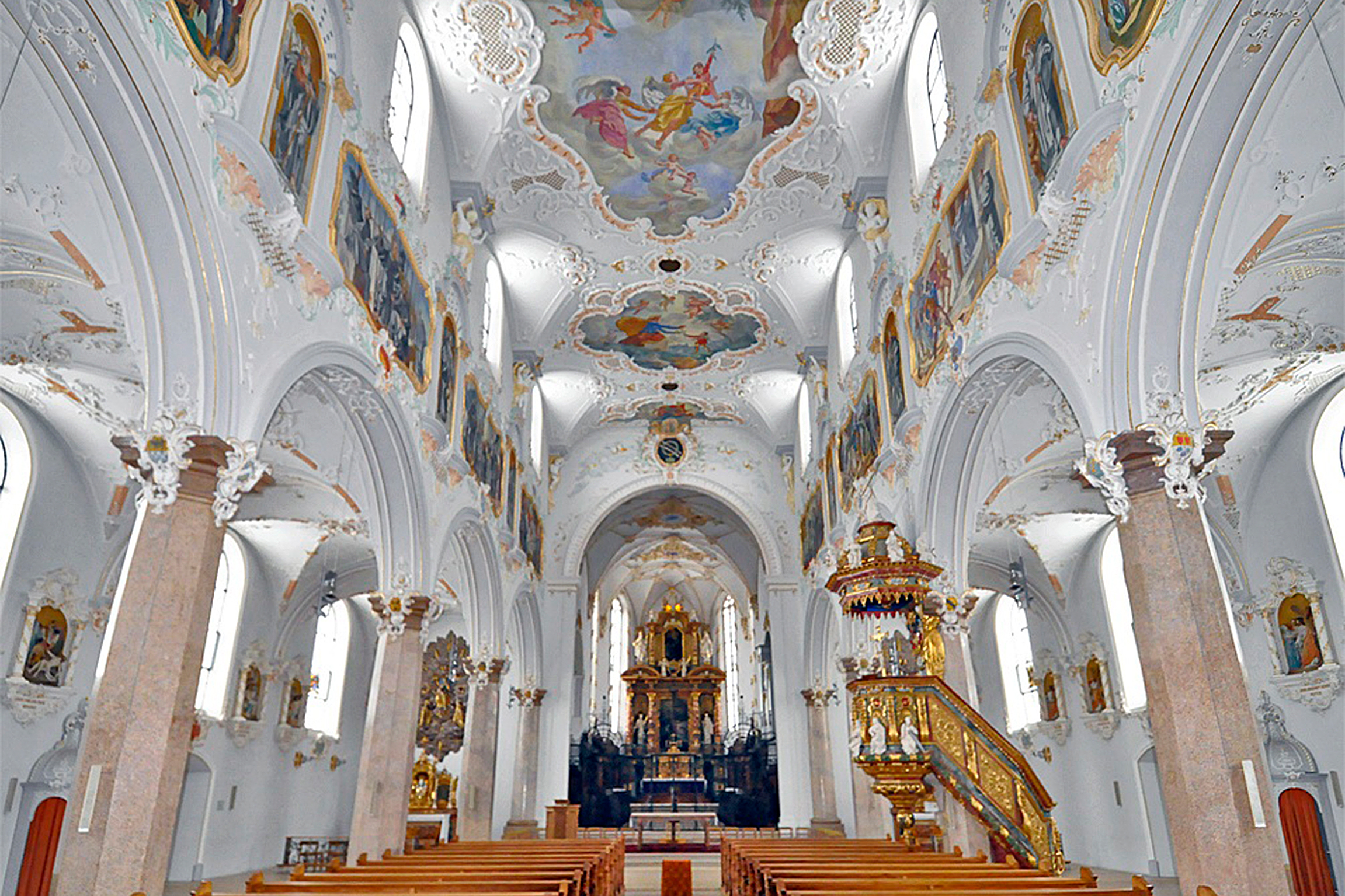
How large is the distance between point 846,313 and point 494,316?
6.48 meters

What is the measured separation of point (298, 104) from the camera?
8.43m

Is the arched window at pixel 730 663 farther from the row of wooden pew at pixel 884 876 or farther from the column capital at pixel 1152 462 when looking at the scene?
the column capital at pixel 1152 462

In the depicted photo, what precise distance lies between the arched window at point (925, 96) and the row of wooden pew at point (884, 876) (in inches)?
317

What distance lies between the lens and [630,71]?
13430mm

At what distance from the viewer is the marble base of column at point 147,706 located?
5863mm

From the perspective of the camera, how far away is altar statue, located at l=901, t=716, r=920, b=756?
9359 millimetres

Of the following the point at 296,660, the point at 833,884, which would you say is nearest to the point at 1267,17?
the point at 833,884

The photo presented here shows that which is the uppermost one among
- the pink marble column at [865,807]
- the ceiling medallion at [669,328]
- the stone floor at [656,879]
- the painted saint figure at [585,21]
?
the painted saint figure at [585,21]

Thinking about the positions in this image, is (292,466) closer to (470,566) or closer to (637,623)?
(470,566)

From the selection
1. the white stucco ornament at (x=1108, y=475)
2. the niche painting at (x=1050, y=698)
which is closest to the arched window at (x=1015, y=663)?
the niche painting at (x=1050, y=698)

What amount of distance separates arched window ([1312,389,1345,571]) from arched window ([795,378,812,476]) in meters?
9.24

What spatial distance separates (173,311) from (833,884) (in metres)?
6.12

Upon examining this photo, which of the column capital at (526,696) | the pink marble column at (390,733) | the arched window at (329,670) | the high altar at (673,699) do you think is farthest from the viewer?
the high altar at (673,699)

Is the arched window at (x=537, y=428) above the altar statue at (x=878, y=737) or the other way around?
above
